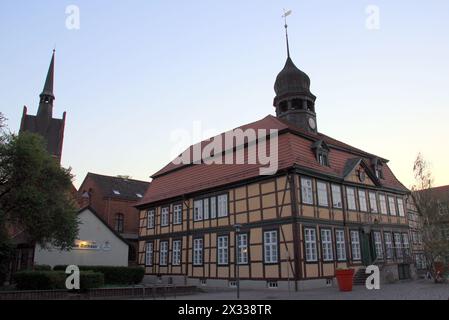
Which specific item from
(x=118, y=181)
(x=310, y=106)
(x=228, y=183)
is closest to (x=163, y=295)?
(x=228, y=183)

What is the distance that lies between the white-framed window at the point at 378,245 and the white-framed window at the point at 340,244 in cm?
381

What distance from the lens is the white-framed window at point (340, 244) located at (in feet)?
78.3

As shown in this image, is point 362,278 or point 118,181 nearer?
point 362,278

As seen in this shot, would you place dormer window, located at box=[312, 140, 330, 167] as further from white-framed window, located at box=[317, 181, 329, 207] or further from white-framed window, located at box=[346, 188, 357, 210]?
white-framed window, located at box=[346, 188, 357, 210]

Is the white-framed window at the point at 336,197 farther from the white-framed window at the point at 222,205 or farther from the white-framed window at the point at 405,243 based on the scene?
the white-framed window at the point at 405,243

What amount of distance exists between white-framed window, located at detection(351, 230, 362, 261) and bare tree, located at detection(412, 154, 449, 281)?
380cm

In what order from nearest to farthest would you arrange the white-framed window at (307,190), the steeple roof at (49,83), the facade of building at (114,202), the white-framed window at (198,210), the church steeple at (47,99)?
1. the white-framed window at (307,190)
2. the white-framed window at (198,210)
3. the facade of building at (114,202)
4. the church steeple at (47,99)
5. the steeple roof at (49,83)

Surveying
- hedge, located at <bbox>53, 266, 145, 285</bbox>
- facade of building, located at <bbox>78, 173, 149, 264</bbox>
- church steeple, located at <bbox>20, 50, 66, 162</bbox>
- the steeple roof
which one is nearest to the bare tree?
hedge, located at <bbox>53, 266, 145, 285</bbox>

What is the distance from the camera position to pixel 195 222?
28328 mm

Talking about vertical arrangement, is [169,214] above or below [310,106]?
below

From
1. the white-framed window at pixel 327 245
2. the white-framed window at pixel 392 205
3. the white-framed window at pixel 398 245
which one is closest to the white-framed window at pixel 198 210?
the white-framed window at pixel 327 245

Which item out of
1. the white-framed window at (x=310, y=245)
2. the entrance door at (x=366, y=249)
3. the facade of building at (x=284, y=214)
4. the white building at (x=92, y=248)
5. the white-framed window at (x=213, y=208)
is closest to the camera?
the white-framed window at (x=310, y=245)
